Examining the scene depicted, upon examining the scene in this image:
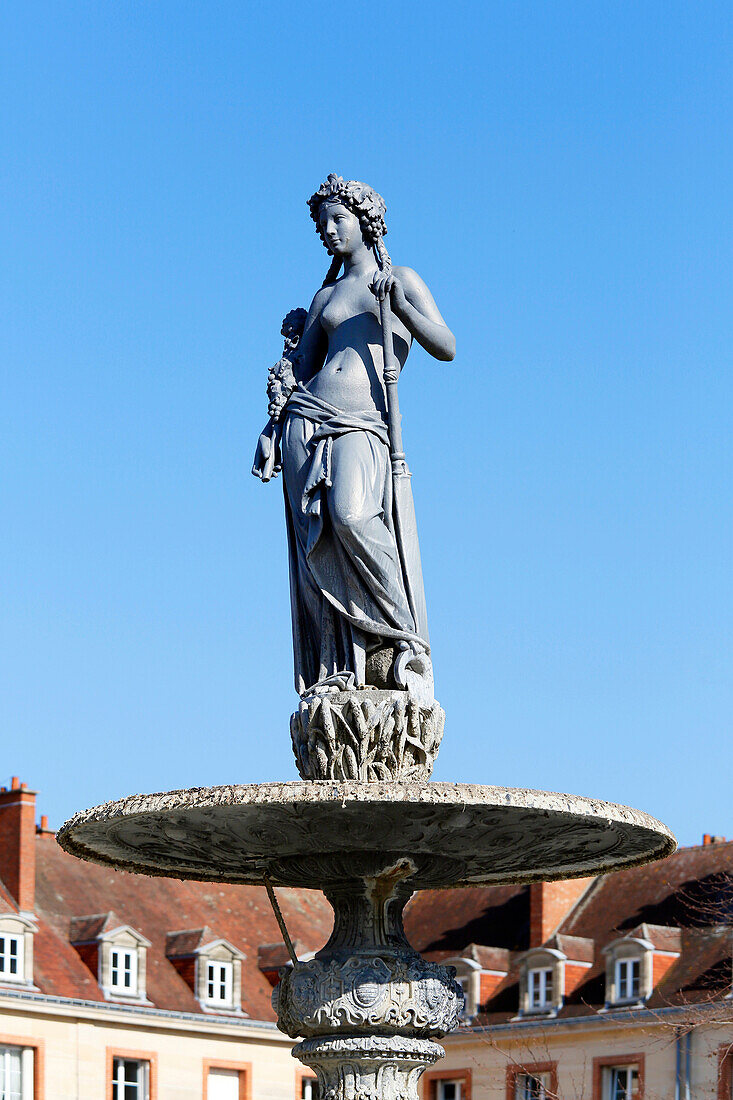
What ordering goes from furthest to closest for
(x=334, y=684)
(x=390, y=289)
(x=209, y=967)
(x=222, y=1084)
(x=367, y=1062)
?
(x=209, y=967) → (x=222, y=1084) → (x=390, y=289) → (x=334, y=684) → (x=367, y=1062)

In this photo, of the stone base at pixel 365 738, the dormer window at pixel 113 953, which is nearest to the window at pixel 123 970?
the dormer window at pixel 113 953

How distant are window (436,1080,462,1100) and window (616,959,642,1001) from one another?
5.18m

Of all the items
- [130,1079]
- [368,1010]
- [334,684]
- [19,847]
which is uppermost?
[19,847]

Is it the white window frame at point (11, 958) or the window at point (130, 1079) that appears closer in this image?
the white window frame at point (11, 958)

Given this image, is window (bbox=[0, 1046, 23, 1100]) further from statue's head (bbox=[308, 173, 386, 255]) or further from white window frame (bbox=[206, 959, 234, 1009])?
statue's head (bbox=[308, 173, 386, 255])

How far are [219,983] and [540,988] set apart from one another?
7.68 metres

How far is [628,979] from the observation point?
160ft

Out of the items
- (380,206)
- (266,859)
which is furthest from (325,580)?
(380,206)

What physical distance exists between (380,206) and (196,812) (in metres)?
3.95

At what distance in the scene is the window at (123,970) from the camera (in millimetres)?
48438

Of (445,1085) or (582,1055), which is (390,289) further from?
(445,1085)

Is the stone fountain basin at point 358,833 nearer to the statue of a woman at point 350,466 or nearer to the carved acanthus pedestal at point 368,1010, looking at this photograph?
the carved acanthus pedestal at point 368,1010

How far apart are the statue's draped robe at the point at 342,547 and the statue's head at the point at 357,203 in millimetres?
1089

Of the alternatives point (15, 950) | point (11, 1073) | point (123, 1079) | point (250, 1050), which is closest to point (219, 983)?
point (250, 1050)
